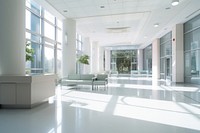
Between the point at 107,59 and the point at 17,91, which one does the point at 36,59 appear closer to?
the point at 17,91

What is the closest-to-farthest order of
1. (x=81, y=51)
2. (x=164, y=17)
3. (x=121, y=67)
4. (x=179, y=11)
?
(x=179, y=11)
(x=164, y=17)
(x=81, y=51)
(x=121, y=67)

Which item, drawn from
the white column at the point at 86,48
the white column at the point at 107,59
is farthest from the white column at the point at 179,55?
the white column at the point at 107,59

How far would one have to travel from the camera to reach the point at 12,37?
198 inches

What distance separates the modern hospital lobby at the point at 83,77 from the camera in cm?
370

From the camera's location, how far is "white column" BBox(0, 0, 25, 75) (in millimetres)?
4898

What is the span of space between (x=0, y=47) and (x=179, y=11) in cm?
903

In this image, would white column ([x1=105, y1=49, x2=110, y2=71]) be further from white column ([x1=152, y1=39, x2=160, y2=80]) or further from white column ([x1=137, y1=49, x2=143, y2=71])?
white column ([x1=152, y1=39, x2=160, y2=80])

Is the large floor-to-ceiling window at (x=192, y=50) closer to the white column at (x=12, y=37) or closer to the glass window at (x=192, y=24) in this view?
the glass window at (x=192, y=24)

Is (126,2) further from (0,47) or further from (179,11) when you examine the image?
(0,47)

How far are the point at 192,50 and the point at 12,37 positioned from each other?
1065 centimetres

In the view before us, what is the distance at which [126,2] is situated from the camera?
26.7ft

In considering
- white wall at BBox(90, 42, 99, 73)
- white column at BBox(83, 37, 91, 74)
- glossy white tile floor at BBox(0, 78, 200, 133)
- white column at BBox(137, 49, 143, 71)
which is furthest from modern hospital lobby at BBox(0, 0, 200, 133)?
white column at BBox(137, 49, 143, 71)

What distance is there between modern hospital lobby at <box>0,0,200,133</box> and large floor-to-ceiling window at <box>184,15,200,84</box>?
0.21 ft

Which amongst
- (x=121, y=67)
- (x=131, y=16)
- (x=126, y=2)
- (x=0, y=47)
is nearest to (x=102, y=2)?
(x=126, y=2)
